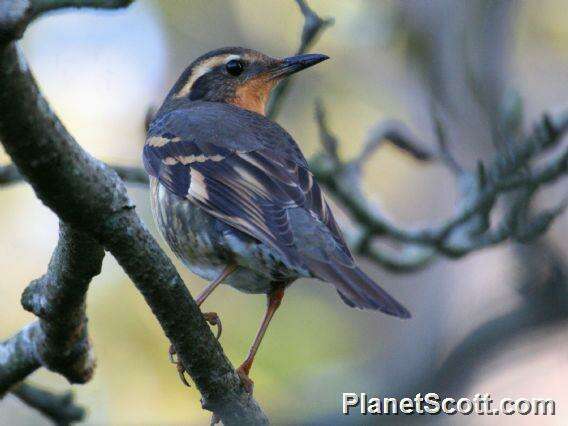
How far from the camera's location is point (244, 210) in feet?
17.5

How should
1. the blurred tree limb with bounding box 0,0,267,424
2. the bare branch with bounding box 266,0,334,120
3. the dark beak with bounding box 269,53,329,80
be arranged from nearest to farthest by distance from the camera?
the blurred tree limb with bounding box 0,0,267,424, the bare branch with bounding box 266,0,334,120, the dark beak with bounding box 269,53,329,80

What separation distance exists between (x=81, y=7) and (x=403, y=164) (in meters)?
8.39

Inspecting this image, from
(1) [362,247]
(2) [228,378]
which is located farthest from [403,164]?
(2) [228,378]

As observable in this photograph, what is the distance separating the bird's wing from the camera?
196 inches

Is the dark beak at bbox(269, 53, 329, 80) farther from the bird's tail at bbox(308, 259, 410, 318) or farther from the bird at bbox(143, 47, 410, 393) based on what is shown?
the bird's tail at bbox(308, 259, 410, 318)

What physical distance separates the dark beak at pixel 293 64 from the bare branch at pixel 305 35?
4.2 inches

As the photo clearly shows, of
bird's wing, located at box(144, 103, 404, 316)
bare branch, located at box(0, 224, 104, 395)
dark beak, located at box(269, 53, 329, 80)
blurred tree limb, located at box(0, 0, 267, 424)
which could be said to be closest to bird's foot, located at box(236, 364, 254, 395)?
blurred tree limb, located at box(0, 0, 267, 424)

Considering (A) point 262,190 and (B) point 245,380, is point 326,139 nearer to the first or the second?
(A) point 262,190

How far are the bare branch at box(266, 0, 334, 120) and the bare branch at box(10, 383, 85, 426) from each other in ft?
8.21

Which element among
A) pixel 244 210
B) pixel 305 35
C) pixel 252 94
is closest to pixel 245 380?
pixel 244 210

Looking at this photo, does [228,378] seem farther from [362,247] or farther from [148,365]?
[148,365]

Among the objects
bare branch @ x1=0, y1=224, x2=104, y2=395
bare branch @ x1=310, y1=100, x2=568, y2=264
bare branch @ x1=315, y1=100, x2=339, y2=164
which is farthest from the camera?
bare branch @ x1=315, y1=100, x2=339, y2=164

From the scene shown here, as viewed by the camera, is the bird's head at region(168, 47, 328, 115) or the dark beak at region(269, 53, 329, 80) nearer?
the dark beak at region(269, 53, 329, 80)

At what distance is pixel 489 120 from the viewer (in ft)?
23.3
